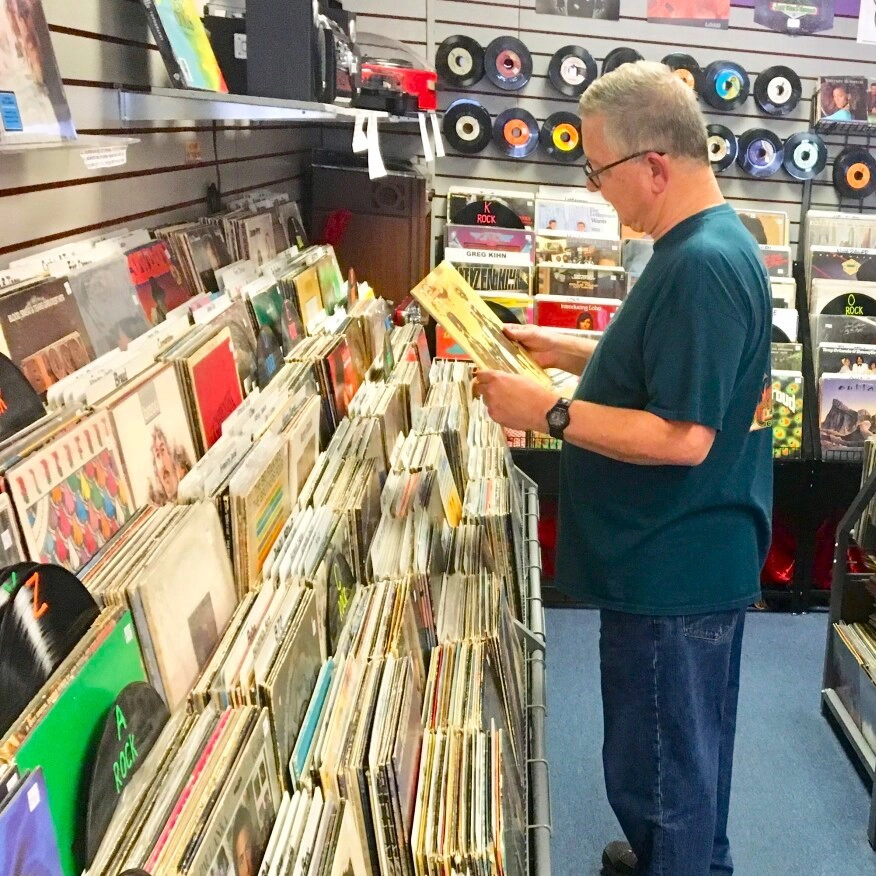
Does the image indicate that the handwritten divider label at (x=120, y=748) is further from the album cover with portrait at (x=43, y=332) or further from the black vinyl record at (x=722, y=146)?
the black vinyl record at (x=722, y=146)

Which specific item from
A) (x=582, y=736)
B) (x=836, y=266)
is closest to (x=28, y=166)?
(x=582, y=736)

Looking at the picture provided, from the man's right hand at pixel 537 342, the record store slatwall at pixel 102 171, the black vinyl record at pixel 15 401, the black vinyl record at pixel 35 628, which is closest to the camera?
the black vinyl record at pixel 35 628

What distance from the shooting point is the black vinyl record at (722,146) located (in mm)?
3248

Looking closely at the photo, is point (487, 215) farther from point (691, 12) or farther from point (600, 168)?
point (600, 168)

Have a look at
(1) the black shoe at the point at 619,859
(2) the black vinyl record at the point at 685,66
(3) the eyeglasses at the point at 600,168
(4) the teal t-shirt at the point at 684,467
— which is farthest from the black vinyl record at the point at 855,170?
(1) the black shoe at the point at 619,859

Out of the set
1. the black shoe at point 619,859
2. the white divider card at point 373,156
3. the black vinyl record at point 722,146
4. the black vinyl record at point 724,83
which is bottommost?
the black shoe at point 619,859

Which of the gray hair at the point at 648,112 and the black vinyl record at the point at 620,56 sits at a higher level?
the black vinyl record at the point at 620,56

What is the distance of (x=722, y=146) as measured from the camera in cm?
327

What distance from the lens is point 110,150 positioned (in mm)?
1249

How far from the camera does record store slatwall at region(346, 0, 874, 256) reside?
3.18 m

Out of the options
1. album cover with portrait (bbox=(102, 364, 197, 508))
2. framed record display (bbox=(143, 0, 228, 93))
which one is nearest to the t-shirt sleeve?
album cover with portrait (bbox=(102, 364, 197, 508))

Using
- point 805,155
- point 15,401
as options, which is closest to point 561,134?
point 805,155

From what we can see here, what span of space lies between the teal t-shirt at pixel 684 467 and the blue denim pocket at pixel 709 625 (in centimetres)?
3

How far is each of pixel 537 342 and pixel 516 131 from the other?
1688 millimetres
